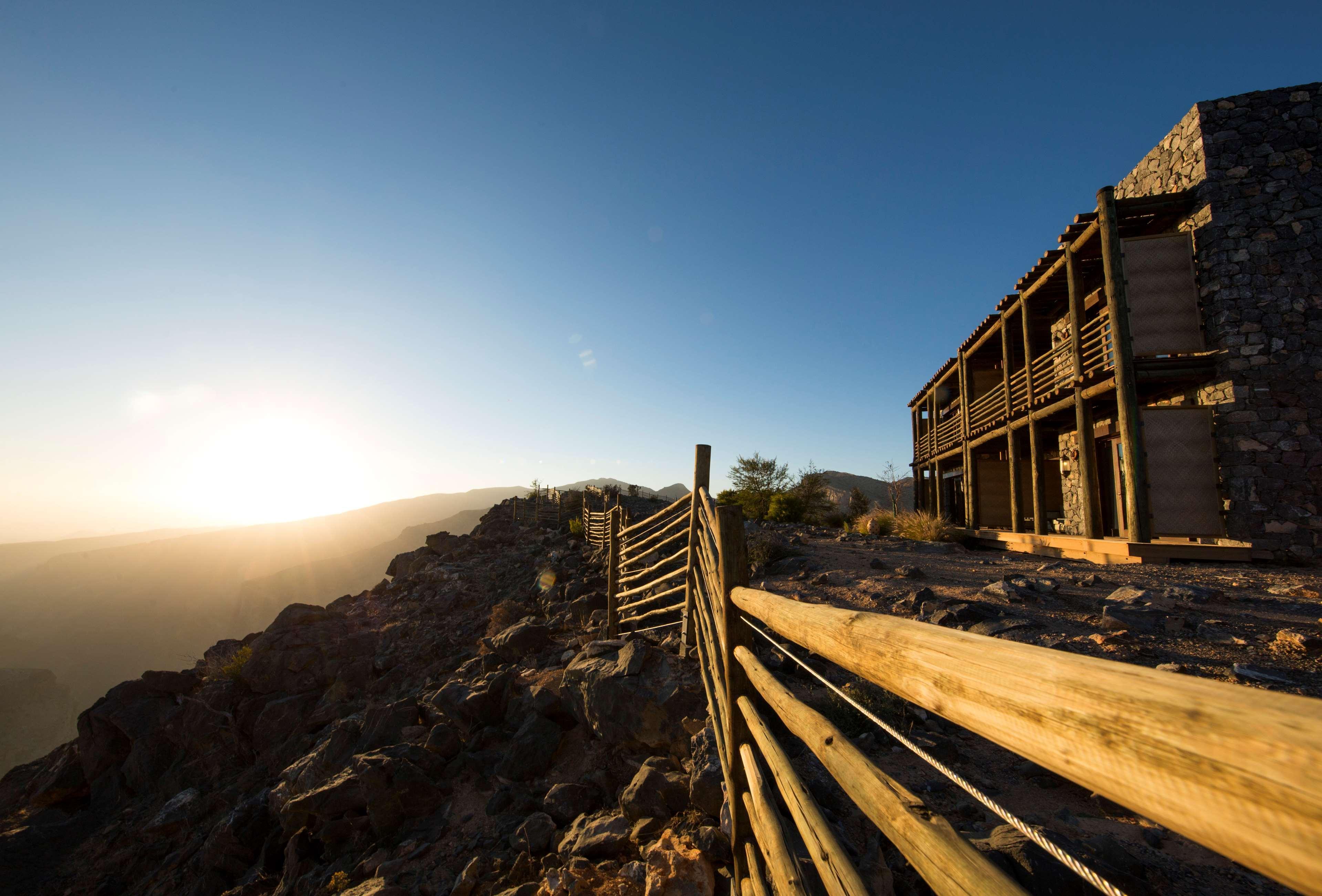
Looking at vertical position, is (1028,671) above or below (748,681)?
above

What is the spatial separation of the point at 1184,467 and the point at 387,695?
1430cm

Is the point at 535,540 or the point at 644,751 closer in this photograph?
the point at 644,751

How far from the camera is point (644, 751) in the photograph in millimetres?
5090

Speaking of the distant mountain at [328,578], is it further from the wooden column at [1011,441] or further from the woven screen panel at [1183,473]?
the woven screen panel at [1183,473]

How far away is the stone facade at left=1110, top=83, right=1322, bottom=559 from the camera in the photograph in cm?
854

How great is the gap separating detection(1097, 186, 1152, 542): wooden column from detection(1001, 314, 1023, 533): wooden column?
135 inches

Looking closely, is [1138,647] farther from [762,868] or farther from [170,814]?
[170,814]

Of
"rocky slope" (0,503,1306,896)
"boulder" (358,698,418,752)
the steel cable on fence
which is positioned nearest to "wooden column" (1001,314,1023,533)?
"rocky slope" (0,503,1306,896)

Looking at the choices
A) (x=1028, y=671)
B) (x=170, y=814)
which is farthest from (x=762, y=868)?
(x=170, y=814)

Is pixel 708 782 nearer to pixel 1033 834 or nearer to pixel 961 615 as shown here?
pixel 961 615

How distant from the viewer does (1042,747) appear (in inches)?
32.0

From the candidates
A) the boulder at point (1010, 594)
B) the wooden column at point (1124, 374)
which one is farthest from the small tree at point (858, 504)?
the boulder at point (1010, 594)

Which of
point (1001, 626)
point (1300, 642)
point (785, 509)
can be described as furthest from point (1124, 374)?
point (785, 509)

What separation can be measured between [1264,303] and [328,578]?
9969 cm
